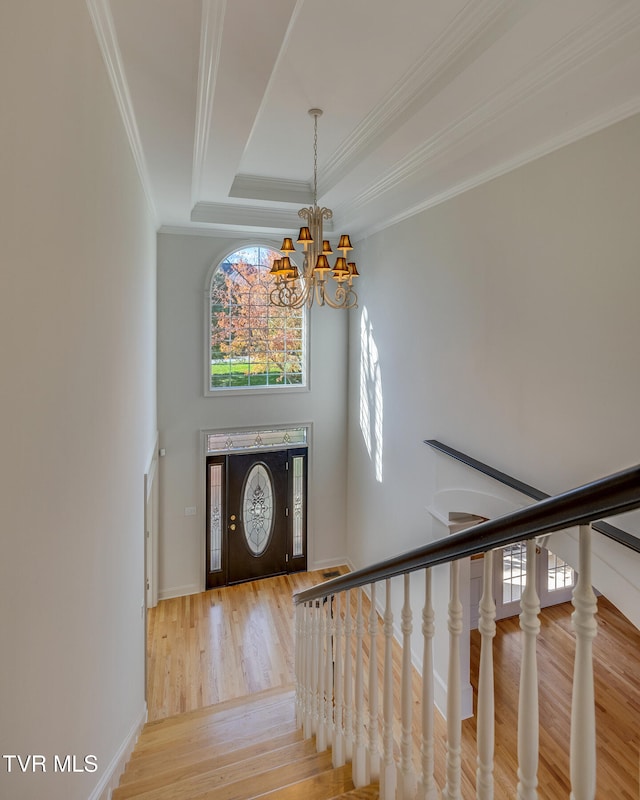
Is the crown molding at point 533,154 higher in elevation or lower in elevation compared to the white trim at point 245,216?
lower

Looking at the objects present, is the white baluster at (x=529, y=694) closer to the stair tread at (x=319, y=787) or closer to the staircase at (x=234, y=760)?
the staircase at (x=234, y=760)

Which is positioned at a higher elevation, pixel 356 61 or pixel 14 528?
pixel 356 61

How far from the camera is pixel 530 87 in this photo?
2641mm

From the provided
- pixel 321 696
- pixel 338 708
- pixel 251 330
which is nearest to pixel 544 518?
pixel 338 708

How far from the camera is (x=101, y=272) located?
229cm

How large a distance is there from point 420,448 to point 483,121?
3.07 m

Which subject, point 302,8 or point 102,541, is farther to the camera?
point 302,8

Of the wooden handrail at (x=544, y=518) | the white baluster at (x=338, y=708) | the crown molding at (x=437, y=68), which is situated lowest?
the white baluster at (x=338, y=708)

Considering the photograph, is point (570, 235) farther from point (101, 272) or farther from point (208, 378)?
point (208, 378)

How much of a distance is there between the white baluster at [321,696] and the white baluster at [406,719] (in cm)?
115

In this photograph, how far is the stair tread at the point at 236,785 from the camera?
228 centimetres

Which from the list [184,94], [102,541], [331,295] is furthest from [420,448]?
[184,94]

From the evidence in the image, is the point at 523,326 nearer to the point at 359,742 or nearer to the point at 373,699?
the point at 373,699

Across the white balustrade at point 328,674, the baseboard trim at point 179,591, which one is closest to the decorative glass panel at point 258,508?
the baseboard trim at point 179,591
